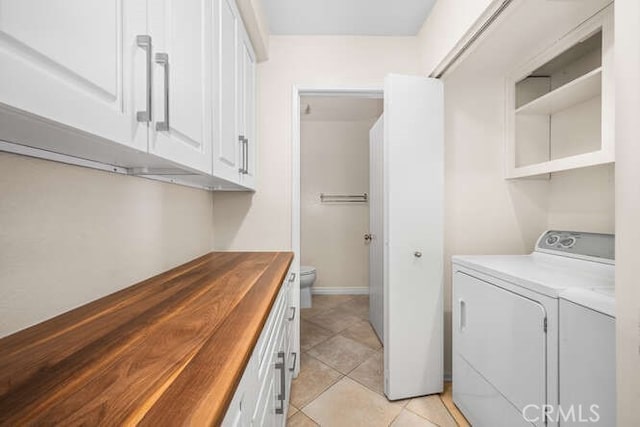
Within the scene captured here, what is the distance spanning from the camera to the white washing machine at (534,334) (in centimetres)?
92

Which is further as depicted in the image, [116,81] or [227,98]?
[227,98]

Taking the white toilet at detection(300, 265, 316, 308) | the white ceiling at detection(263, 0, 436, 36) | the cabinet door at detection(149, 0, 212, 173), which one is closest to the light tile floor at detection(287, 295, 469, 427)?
the white toilet at detection(300, 265, 316, 308)

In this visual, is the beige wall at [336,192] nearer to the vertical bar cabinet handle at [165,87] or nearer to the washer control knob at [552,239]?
the washer control knob at [552,239]

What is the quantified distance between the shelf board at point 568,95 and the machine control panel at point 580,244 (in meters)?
0.78

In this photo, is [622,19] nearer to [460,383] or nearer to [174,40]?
[174,40]

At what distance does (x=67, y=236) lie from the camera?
30.2 inches

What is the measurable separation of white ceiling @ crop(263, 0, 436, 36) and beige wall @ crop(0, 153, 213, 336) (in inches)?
55.1

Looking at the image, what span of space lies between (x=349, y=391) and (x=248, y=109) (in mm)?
1947

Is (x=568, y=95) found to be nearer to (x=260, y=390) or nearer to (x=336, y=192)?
(x=260, y=390)

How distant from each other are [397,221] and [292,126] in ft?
3.31

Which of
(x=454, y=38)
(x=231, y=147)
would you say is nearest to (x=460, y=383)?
(x=231, y=147)

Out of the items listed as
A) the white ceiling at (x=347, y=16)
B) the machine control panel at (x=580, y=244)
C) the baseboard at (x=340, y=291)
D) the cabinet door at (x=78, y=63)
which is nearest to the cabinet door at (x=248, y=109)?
the white ceiling at (x=347, y=16)

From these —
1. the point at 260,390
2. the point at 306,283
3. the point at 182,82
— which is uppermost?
the point at 182,82

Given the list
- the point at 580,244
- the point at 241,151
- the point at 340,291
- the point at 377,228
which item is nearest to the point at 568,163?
the point at 580,244
